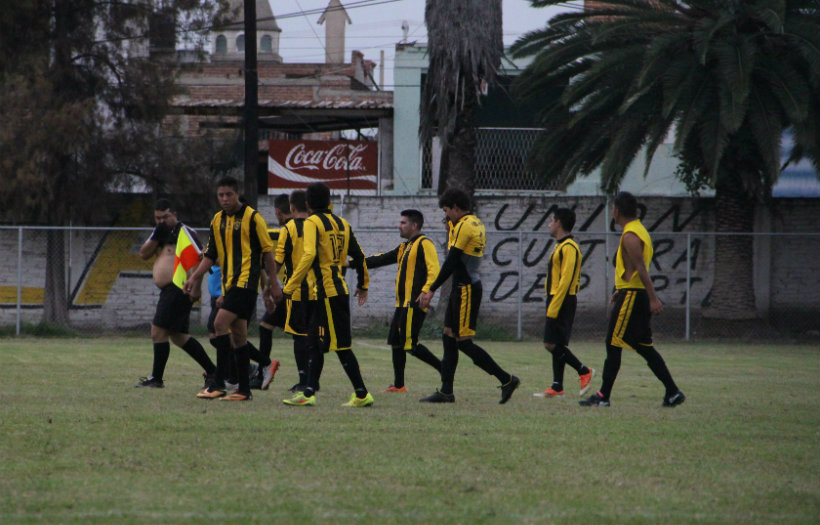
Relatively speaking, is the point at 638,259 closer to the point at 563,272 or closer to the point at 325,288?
the point at 563,272

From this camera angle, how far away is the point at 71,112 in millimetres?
21062

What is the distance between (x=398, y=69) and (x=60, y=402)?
19.5 metres

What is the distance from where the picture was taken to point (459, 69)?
70.1ft

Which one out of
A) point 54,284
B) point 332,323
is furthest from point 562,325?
point 54,284

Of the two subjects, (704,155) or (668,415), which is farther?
(704,155)

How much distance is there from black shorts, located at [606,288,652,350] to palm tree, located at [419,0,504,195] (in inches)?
514

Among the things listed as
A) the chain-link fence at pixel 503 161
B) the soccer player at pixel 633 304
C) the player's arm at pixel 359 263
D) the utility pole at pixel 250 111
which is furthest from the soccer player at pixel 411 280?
the chain-link fence at pixel 503 161

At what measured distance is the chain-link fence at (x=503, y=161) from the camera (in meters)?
25.3

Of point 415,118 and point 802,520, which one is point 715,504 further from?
point 415,118

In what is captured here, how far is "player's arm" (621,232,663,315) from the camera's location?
343 inches

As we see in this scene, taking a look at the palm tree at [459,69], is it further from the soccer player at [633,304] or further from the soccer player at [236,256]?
the soccer player at [236,256]

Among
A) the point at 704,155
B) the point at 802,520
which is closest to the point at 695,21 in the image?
the point at 704,155

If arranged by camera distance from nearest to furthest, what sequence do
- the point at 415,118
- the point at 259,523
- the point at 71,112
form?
the point at 259,523
the point at 71,112
the point at 415,118

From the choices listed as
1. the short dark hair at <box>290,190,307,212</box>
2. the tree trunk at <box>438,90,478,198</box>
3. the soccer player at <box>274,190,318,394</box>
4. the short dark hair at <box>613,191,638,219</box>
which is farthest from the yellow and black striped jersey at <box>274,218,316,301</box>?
the tree trunk at <box>438,90,478,198</box>
